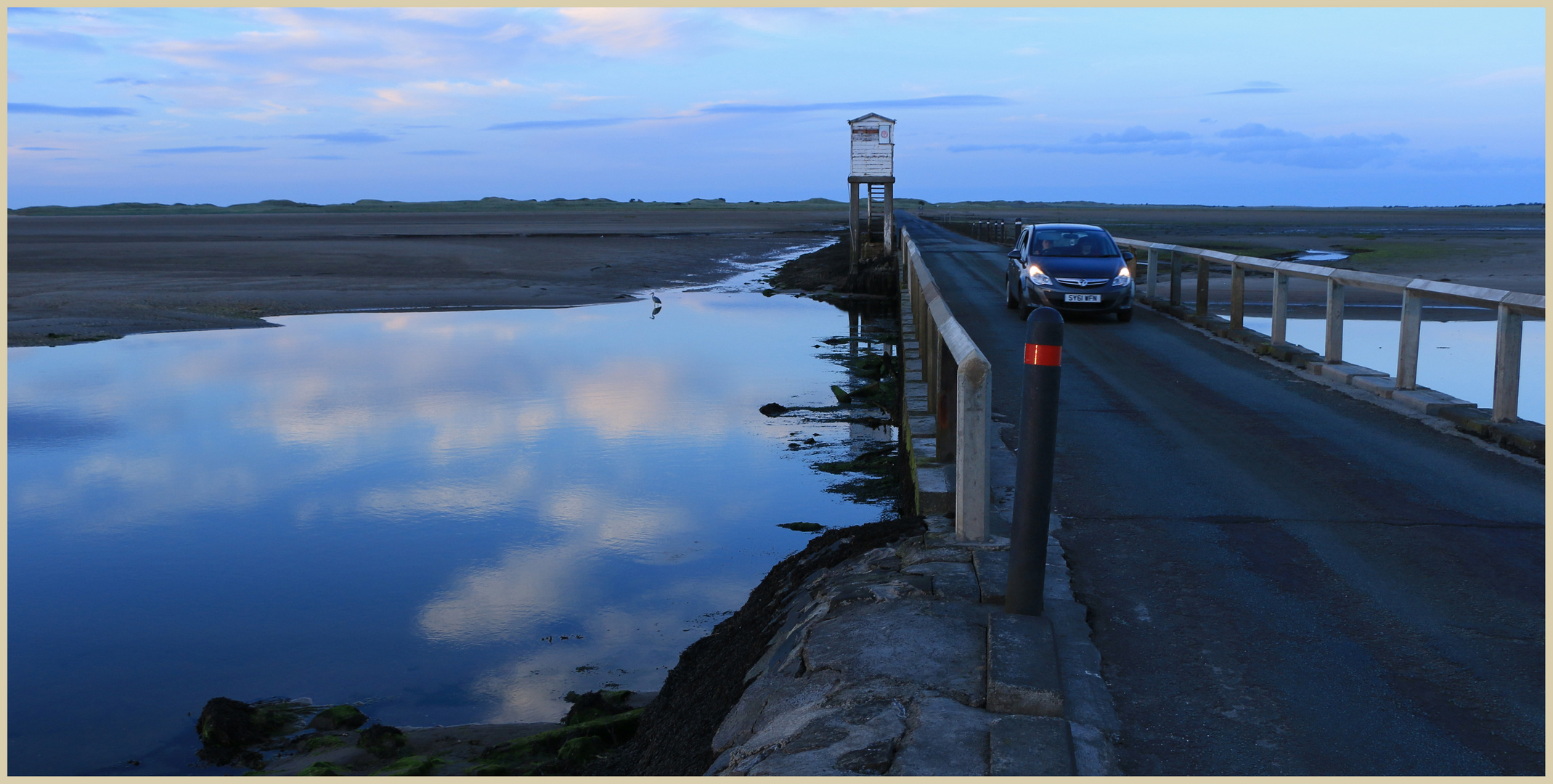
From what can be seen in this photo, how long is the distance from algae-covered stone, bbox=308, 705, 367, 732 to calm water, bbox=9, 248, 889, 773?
0.28 metres

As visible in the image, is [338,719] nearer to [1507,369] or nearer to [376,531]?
[376,531]

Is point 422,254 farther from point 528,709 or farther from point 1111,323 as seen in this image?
point 528,709

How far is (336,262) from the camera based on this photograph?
46.3m

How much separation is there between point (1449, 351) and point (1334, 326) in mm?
8742

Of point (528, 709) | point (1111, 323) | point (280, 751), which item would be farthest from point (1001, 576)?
point (1111, 323)

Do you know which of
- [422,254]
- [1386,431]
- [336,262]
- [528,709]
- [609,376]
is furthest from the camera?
[422,254]

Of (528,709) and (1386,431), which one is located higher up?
(1386,431)

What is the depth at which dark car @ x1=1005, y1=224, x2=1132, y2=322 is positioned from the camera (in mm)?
17125

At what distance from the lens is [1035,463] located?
4.57 meters

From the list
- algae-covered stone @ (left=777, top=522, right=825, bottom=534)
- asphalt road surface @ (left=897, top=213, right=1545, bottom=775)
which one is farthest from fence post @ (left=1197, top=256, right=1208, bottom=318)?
algae-covered stone @ (left=777, top=522, right=825, bottom=534)

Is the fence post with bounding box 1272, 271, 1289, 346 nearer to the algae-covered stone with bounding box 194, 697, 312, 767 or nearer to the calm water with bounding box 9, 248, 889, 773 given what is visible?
the calm water with bounding box 9, 248, 889, 773

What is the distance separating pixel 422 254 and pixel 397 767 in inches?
1920

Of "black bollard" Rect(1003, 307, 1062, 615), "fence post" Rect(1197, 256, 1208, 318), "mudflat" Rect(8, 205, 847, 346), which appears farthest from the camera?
"mudflat" Rect(8, 205, 847, 346)

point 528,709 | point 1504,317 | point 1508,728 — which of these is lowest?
point 528,709
